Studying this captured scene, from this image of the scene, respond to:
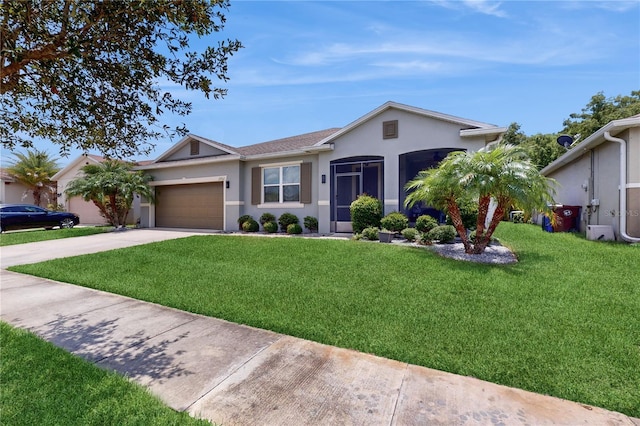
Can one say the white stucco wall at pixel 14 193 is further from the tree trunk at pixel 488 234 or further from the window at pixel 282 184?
the tree trunk at pixel 488 234

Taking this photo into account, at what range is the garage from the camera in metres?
15.4

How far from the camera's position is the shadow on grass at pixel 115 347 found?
3.16 meters

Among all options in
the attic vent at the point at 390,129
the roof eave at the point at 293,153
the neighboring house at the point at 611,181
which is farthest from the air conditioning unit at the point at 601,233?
the roof eave at the point at 293,153

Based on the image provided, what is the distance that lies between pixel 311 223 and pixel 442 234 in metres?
5.23

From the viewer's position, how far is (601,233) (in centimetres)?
962

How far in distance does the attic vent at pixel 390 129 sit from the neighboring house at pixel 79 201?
18.5 metres

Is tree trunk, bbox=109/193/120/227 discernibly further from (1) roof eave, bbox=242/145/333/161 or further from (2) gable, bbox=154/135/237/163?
(1) roof eave, bbox=242/145/333/161

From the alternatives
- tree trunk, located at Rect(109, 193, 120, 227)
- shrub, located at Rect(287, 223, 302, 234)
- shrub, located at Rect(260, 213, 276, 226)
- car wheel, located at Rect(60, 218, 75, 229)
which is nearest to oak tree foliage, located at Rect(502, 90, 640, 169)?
shrub, located at Rect(287, 223, 302, 234)

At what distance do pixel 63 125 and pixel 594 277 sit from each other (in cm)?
913

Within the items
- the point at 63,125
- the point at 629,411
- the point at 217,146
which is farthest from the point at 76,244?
the point at 629,411

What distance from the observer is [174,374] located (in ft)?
10.1

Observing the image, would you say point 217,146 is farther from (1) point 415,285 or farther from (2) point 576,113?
(2) point 576,113

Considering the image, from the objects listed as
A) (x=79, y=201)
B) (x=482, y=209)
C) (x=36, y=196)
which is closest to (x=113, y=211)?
(x=79, y=201)

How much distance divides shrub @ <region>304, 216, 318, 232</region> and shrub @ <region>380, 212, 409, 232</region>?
3066 millimetres
